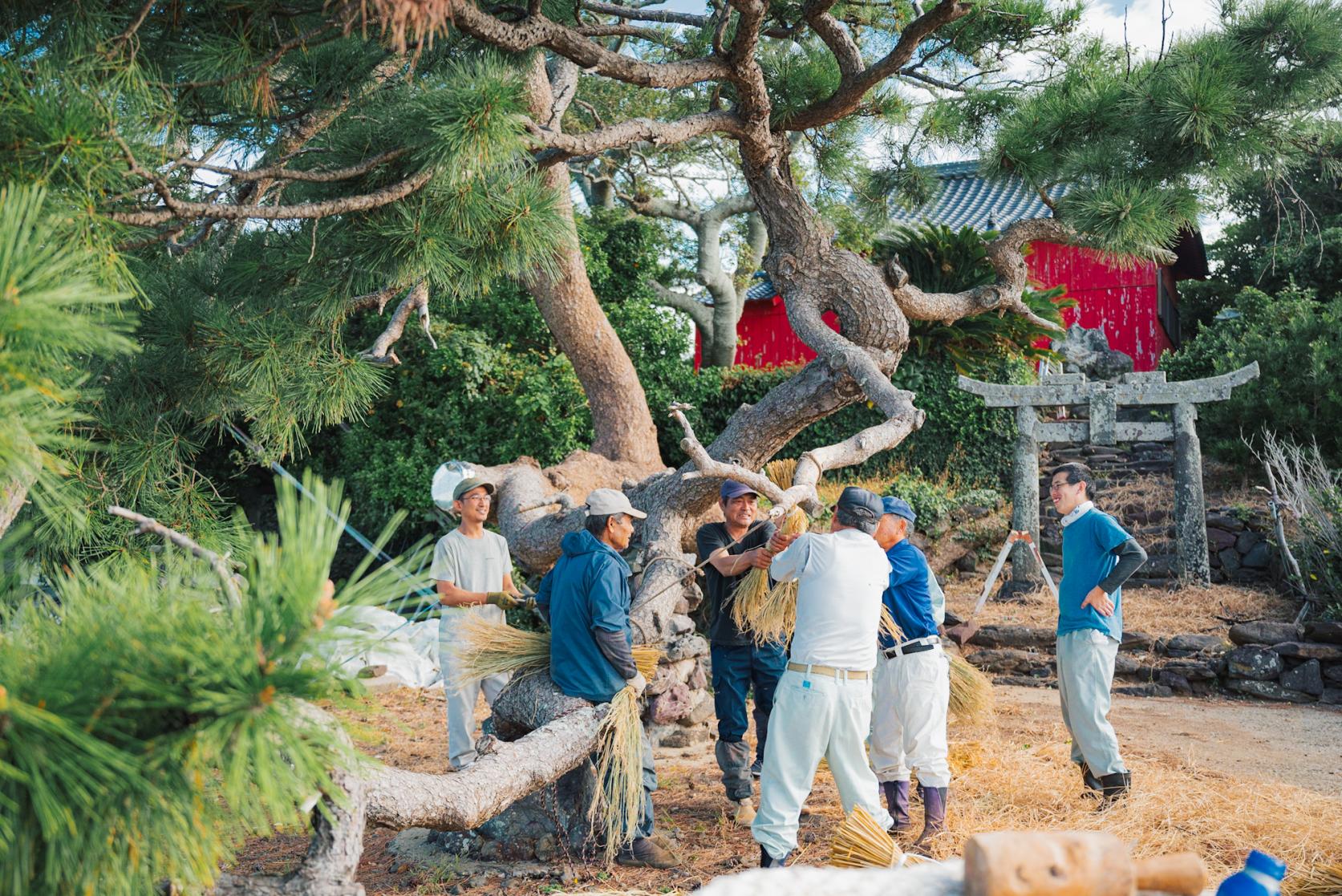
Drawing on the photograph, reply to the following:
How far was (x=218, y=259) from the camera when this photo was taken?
3516 millimetres

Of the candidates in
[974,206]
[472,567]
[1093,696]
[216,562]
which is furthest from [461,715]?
[974,206]

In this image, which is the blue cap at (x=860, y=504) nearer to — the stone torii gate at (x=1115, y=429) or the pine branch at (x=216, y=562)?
the pine branch at (x=216, y=562)

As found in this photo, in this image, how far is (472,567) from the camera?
4.86 m

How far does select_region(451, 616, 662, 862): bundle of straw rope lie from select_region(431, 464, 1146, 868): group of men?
11 centimetres

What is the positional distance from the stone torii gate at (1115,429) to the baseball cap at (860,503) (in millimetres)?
7033

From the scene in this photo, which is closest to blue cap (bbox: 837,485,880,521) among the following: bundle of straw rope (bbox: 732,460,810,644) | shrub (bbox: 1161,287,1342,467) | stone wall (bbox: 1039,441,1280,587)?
bundle of straw rope (bbox: 732,460,810,644)

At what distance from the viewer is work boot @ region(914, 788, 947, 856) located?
410 cm

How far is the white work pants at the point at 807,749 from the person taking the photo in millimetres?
3520

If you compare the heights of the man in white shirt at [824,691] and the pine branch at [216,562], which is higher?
the pine branch at [216,562]

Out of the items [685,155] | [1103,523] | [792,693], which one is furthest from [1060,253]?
[792,693]

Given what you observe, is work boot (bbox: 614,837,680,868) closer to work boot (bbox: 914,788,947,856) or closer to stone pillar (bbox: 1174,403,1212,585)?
work boot (bbox: 914,788,947,856)

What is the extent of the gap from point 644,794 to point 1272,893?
2.81 m

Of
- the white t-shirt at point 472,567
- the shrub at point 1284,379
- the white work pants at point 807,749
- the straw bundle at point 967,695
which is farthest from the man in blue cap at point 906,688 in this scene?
the shrub at point 1284,379

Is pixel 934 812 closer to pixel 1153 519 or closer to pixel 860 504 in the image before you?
pixel 860 504
